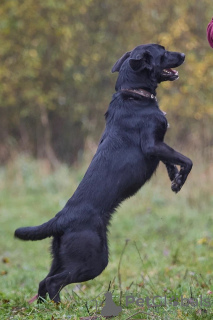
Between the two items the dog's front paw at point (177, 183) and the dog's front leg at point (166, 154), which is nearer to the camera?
the dog's front leg at point (166, 154)

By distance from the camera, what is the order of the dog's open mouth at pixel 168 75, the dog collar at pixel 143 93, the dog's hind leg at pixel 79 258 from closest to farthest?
the dog's hind leg at pixel 79 258 → the dog collar at pixel 143 93 → the dog's open mouth at pixel 168 75

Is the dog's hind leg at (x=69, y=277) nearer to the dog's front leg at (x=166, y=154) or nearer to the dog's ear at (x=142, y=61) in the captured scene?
the dog's front leg at (x=166, y=154)

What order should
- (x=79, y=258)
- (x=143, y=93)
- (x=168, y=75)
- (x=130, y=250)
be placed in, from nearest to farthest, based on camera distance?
1. (x=79, y=258)
2. (x=143, y=93)
3. (x=168, y=75)
4. (x=130, y=250)

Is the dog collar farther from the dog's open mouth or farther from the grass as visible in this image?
the grass

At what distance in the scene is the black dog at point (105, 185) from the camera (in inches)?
150

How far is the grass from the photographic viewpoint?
3.86 meters

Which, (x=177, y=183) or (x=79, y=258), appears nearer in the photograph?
(x=79, y=258)

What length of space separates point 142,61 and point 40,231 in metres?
1.55

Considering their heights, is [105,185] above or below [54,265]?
above

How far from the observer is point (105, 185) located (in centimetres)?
383

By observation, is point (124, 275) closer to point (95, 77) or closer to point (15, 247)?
point (15, 247)
